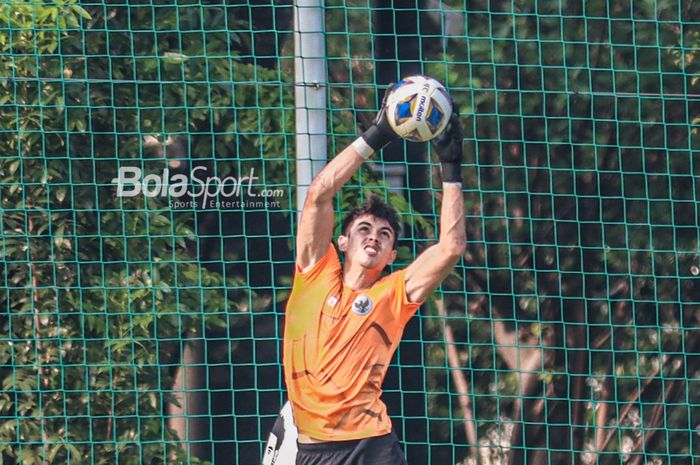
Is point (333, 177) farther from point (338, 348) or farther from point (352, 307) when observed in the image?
point (338, 348)

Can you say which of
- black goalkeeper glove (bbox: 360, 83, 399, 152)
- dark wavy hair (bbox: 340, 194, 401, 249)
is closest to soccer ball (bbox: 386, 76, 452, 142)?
black goalkeeper glove (bbox: 360, 83, 399, 152)

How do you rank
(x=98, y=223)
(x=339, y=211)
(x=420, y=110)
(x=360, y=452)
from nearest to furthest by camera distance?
1. (x=420, y=110)
2. (x=360, y=452)
3. (x=98, y=223)
4. (x=339, y=211)

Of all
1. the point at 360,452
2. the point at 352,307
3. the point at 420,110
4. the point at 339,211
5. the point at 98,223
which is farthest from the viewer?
the point at 339,211

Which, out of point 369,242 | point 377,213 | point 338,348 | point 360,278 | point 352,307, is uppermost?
point 377,213

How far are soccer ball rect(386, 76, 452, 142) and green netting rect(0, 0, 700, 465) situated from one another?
1565 mm

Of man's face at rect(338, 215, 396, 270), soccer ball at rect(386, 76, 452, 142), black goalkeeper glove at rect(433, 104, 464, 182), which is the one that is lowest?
man's face at rect(338, 215, 396, 270)

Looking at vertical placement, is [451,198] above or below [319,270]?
above

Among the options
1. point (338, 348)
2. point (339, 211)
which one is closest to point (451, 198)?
point (338, 348)

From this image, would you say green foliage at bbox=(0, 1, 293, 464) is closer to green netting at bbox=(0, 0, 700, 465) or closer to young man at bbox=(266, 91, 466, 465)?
green netting at bbox=(0, 0, 700, 465)

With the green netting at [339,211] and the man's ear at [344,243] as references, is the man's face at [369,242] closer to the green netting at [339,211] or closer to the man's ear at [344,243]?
the man's ear at [344,243]

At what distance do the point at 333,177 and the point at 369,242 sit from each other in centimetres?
28

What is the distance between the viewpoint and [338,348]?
596 cm

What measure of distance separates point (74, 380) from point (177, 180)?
118 cm

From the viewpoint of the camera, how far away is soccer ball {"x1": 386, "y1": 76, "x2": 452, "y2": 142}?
5.79 m
